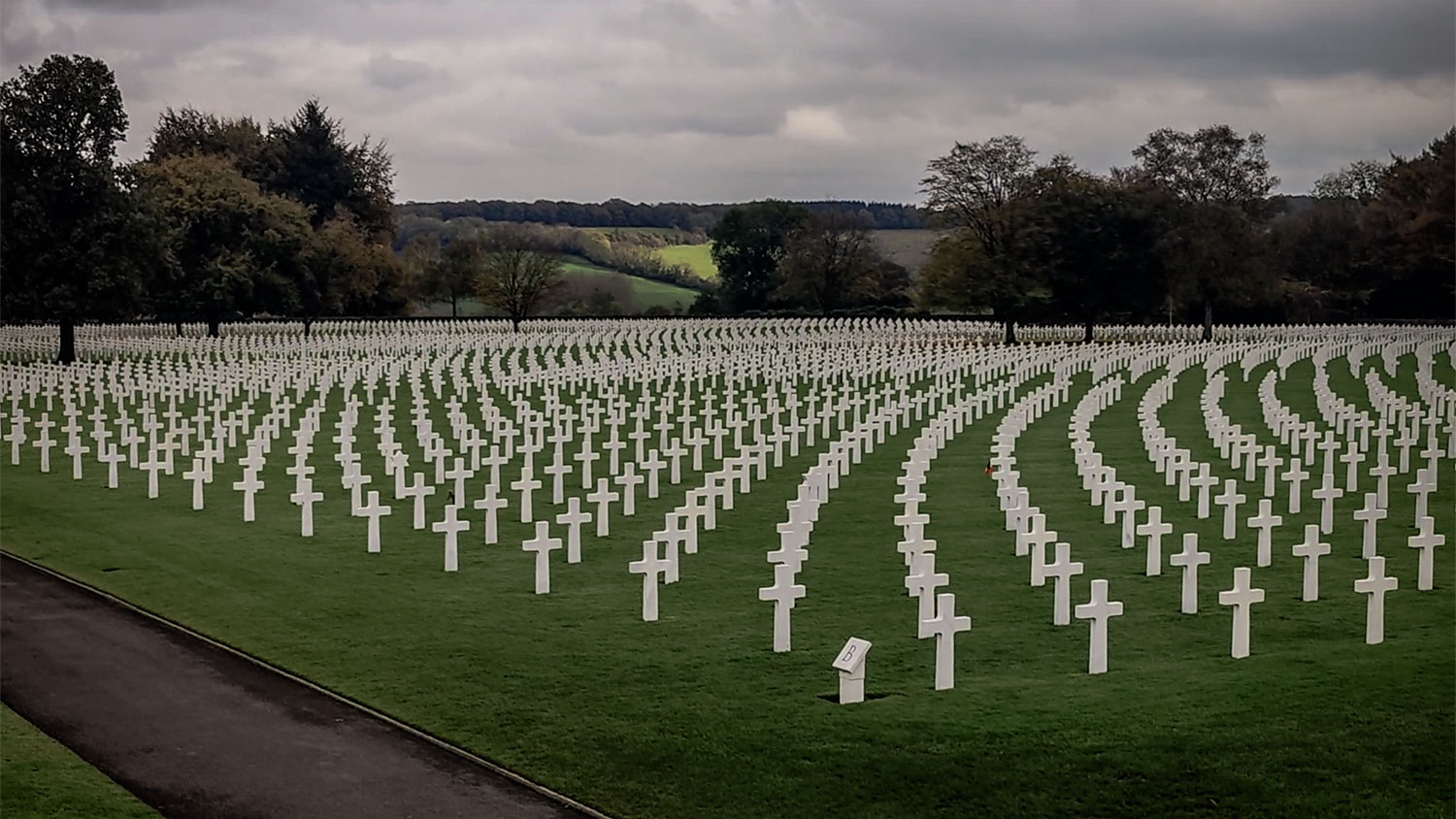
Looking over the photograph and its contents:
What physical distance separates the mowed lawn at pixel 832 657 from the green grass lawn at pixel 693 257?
342 ft

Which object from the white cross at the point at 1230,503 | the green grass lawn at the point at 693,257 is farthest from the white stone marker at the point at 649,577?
the green grass lawn at the point at 693,257

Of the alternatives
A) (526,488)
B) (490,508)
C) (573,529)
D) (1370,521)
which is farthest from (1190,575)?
(526,488)

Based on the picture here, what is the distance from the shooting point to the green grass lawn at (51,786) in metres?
7.63

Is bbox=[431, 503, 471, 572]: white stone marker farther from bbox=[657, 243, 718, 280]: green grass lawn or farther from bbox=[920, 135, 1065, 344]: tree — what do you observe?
bbox=[657, 243, 718, 280]: green grass lawn

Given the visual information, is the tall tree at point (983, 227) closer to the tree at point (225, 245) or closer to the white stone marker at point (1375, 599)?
the tree at point (225, 245)

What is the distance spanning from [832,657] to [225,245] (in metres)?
53.7

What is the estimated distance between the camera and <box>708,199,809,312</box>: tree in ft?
300

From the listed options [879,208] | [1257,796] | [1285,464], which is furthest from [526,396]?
[879,208]

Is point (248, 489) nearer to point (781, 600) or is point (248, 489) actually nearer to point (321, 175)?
point (781, 600)

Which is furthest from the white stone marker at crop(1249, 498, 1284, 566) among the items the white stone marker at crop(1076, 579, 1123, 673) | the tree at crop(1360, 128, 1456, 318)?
the tree at crop(1360, 128, 1456, 318)

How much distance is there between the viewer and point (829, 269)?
82.5 m

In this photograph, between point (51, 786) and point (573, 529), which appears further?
point (573, 529)

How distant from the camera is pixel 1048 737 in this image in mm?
8430

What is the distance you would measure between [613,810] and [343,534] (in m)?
8.45
